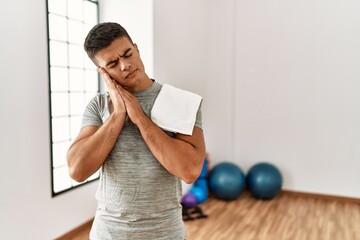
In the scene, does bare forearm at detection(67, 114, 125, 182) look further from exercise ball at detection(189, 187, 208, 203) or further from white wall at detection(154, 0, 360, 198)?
exercise ball at detection(189, 187, 208, 203)

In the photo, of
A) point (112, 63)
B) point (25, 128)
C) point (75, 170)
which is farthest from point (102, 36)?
point (25, 128)

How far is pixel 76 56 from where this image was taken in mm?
3189

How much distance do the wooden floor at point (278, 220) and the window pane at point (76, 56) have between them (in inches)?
59.1

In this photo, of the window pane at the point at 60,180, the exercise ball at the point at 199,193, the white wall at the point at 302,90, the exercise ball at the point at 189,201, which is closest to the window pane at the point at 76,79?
the window pane at the point at 60,180

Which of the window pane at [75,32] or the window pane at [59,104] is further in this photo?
the window pane at [75,32]

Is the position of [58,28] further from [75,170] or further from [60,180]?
[75,170]

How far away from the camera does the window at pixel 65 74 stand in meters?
2.88

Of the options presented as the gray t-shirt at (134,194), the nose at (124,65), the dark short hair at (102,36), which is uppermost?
the dark short hair at (102,36)

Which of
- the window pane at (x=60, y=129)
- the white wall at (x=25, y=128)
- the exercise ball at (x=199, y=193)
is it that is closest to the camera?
the white wall at (x=25, y=128)

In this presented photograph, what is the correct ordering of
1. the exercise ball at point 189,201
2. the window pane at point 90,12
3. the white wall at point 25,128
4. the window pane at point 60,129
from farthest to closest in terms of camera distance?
the exercise ball at point 189,201 → the window pane at point 90,12 → the window pane at point 60,129 → the white wall at point 25,128

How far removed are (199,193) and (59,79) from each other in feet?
6.44

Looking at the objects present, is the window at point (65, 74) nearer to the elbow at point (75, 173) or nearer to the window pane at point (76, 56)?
the window pane at point (76, 56)

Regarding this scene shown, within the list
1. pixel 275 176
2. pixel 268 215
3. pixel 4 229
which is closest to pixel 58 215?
pixel 4 229

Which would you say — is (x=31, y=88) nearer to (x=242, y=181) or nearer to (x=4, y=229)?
(x=4, y=229)
